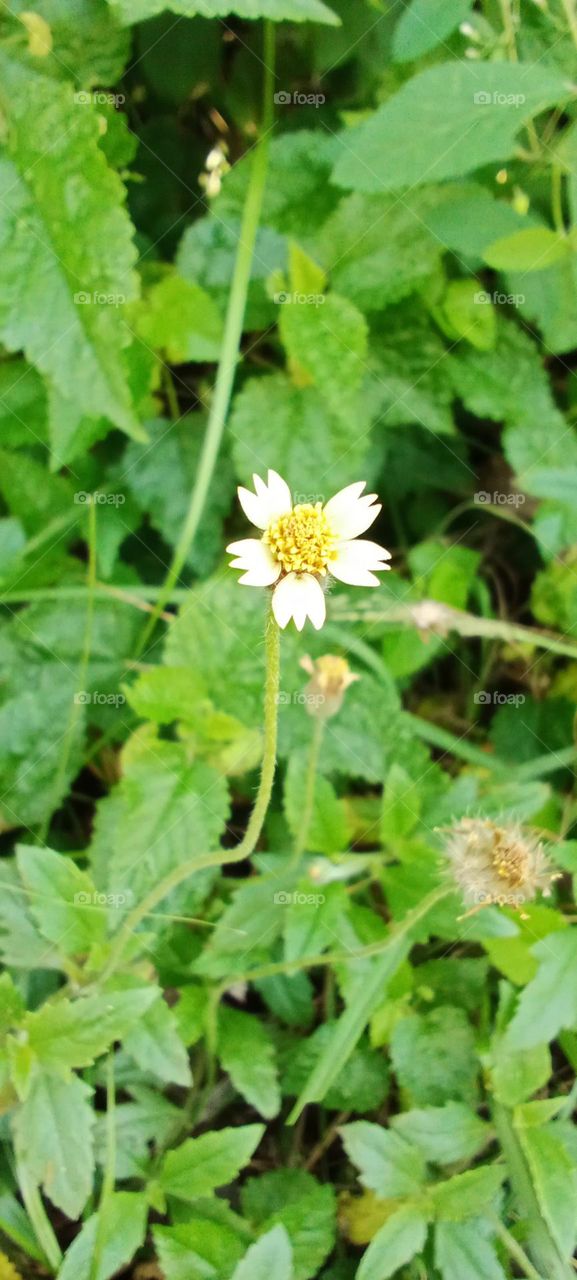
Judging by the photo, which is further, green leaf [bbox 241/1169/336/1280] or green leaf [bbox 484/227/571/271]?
green leaf [bbox 484/227/571/271]

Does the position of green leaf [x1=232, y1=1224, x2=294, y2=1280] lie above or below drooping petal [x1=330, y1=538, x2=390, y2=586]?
below

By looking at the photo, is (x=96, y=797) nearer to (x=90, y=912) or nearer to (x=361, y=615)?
(x=90, y=912)

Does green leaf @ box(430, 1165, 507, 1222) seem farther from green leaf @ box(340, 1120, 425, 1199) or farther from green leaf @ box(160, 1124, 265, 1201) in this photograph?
green leaf @ box(160, 1124, 265, 1201)

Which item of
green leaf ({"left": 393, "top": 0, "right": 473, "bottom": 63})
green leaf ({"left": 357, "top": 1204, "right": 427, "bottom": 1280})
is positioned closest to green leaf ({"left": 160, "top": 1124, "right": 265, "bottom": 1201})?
green leaf ({"left": 357, "top": 1204, "right": 427, "bottom": 1280})

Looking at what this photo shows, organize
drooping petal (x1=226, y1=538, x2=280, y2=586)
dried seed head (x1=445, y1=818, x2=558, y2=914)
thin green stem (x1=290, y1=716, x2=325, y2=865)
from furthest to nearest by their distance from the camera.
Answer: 1. thin green stem (x1=290, y1=716, x2=325, y2=865)
2. dried seed head (x1=445, y1=818, x2=558, y2=914)
3. drooping petal (x1=226, y1=538, x2=280, y2=586)

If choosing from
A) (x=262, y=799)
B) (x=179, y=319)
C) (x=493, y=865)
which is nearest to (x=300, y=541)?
(x=262, y=799)

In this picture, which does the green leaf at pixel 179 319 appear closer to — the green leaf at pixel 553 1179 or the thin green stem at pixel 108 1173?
the thin green stem at pixel 108 1173
